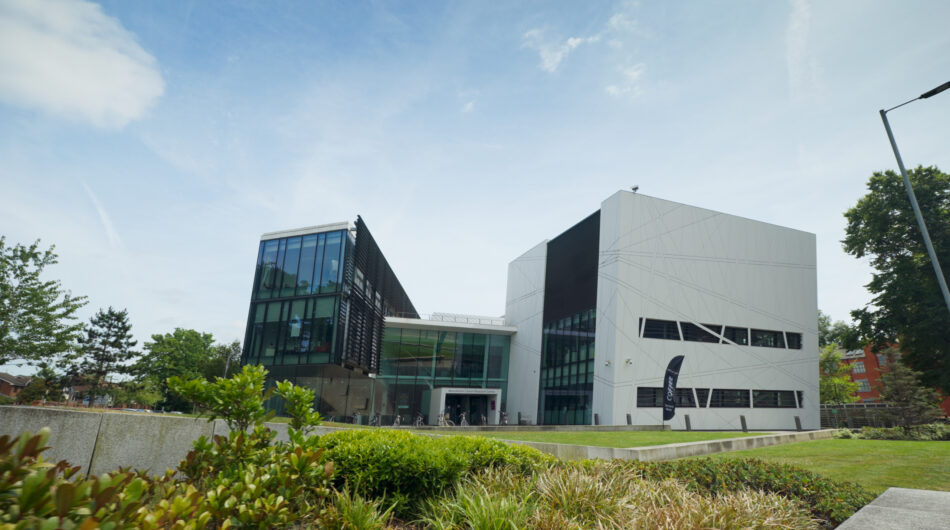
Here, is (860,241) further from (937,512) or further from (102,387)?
(102,387)

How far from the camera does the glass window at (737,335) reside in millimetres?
32688

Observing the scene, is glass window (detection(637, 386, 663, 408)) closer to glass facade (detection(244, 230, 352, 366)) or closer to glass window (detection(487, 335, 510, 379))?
glass window (detection(487, 335, 510, 379))

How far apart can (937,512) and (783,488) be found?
1647 millimetres

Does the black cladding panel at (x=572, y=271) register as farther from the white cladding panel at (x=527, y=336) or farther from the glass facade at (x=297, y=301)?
the glass facade at (x=297, y=301)

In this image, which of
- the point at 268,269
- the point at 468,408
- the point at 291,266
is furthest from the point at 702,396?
the point at 268,269

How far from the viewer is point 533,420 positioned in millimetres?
37531

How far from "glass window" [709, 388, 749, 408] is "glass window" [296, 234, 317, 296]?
1020 inches

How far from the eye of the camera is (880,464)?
10312 millimetres

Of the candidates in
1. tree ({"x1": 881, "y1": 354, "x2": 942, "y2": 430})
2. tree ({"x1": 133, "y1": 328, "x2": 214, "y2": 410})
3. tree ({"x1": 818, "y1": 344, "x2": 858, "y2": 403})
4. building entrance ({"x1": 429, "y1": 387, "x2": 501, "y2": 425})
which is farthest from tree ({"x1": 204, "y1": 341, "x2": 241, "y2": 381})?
tree ({"x1": 818, "y1": 344, "x2": 858, "y2": 403})

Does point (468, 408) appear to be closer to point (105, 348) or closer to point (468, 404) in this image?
point (468, 404)

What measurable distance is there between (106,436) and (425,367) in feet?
107

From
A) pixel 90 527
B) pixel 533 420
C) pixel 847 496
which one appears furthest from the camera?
pixel 533 420

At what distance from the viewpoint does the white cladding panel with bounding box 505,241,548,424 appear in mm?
38688

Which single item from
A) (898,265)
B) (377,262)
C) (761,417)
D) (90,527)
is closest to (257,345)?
(377,262)
